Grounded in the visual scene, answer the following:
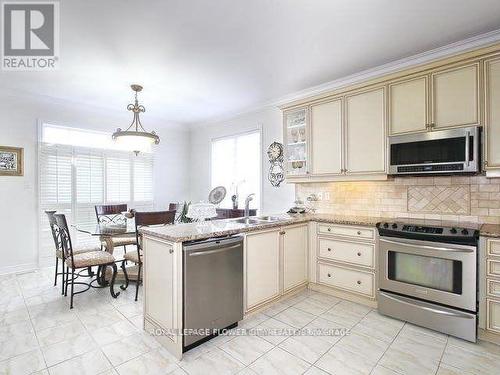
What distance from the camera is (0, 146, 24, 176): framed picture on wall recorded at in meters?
3.68

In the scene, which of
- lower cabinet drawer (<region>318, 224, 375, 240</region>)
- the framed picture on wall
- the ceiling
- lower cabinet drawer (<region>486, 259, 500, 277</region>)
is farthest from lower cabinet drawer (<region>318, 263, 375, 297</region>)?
the framed picture on wall

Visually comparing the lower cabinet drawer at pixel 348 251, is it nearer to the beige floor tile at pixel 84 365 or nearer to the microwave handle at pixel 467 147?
the microwave handle at pixel 467 147

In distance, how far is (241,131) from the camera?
4762mm

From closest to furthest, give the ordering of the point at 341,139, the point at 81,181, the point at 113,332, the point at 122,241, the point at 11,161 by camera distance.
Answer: the point at 113,332
the point at 341,139
the point at 122,241
the point at 11,161
the point at 81,181

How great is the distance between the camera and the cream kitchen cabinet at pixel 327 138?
10.5 ft

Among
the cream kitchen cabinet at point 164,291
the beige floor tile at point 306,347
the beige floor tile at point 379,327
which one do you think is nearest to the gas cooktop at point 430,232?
the beige floor tile at point 379,327

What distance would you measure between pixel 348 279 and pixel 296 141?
1880 mm

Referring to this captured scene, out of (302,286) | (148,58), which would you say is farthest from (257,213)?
(148,58)

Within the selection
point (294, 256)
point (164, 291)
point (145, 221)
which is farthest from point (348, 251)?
point (145, 221)

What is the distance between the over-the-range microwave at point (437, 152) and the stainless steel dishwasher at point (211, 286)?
188cm

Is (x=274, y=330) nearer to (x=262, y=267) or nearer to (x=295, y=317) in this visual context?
(x=295, y=317)

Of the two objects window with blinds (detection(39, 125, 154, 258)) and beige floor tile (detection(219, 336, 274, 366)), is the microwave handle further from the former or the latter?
window with blinds (detection(39, 125, 154, 258))

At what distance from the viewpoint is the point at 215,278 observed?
82.1 inches

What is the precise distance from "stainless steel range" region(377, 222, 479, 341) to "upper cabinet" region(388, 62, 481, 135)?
1.01 metres
